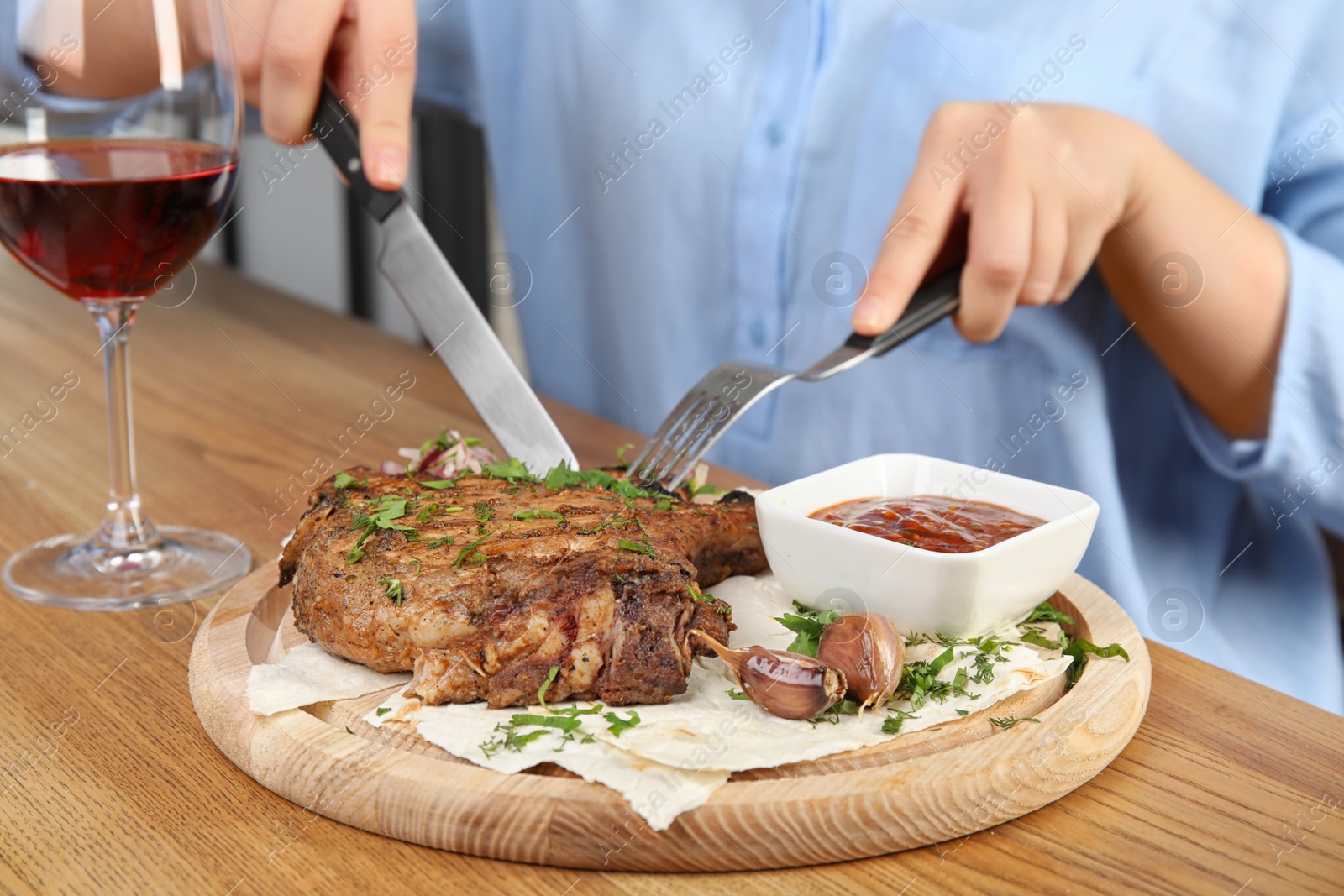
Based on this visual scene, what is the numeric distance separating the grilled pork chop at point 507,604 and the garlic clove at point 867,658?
15 cm

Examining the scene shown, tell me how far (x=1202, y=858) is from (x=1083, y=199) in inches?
55.2

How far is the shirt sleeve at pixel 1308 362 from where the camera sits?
2.27 meters

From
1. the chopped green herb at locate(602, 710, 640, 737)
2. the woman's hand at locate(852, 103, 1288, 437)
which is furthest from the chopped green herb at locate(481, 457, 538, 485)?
the woman's hand at locate(852, 103, 1288, 437)

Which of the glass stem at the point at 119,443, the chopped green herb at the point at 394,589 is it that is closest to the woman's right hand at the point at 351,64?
the glass stem at the point at 119,443

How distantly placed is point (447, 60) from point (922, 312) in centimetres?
218

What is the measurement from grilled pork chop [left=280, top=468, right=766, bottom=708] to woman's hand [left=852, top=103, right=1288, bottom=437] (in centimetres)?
76

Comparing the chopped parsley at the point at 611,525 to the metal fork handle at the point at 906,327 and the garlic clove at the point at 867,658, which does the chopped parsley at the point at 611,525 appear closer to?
the garlic clove at the point at 867,658

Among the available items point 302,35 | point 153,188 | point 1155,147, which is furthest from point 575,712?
point 1155,147

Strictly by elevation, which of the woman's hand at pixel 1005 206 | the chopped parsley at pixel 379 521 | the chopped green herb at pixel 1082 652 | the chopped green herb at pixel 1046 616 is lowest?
the chopped green herb at pixel 1046 616

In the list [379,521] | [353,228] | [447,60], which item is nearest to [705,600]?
[379,521]

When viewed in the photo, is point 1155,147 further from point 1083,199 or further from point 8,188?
point 8,188

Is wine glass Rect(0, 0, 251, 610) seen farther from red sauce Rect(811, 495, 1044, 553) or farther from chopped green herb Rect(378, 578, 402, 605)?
red sauce Rect(811, 495, 1044, 553)

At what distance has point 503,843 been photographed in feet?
3.54

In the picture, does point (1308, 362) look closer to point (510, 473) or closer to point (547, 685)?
point (510, 473)
